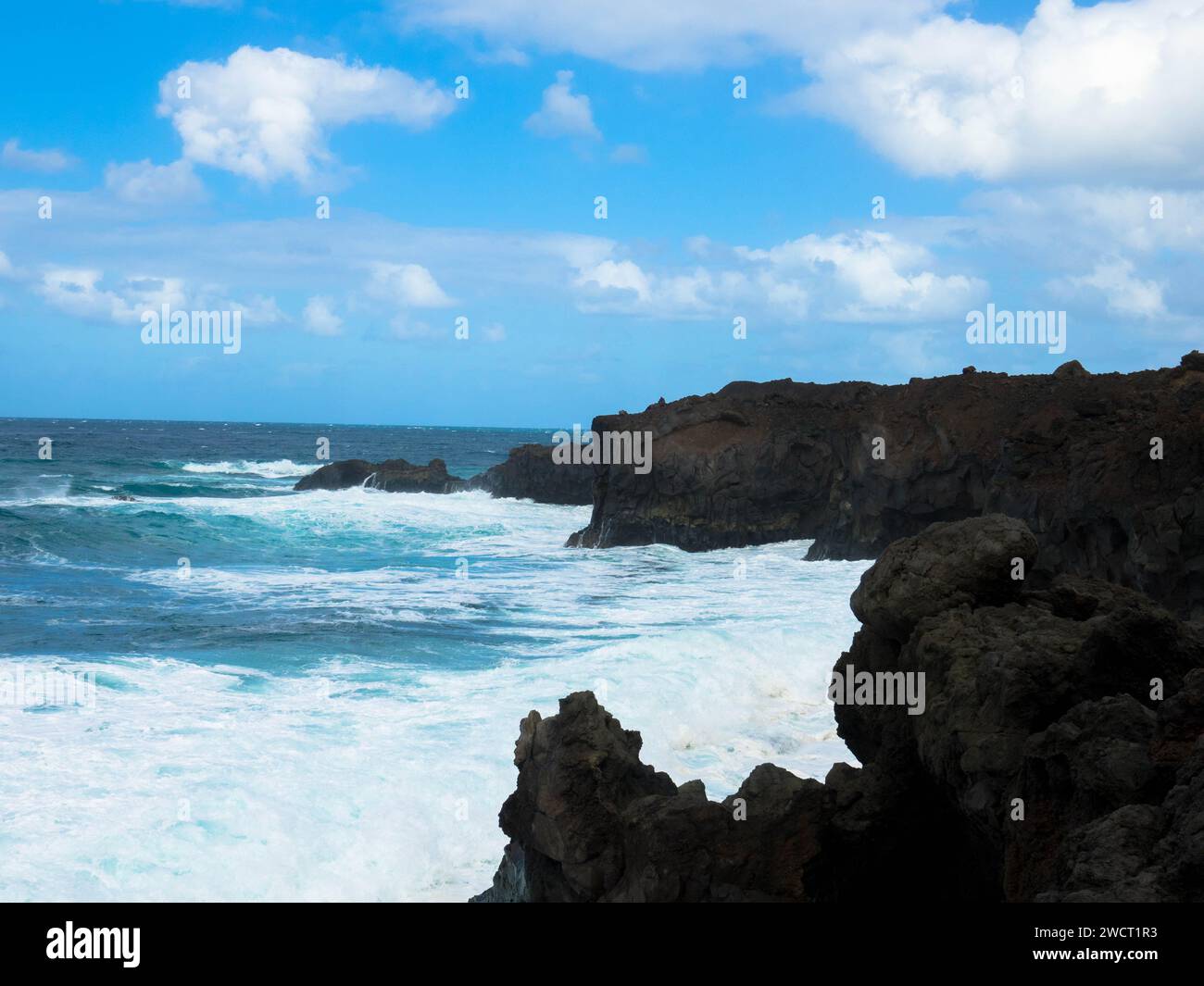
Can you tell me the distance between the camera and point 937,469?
89.5ft

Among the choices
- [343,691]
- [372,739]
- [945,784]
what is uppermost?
[945,784]

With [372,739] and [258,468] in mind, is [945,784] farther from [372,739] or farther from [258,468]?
[258,468]

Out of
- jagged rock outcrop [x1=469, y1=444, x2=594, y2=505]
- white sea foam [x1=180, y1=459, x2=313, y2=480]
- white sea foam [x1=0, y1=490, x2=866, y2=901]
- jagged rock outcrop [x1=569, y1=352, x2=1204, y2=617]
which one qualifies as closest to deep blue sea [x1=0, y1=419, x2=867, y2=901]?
white sea foam [x1=0, y1=490, x2=866, y2=901]

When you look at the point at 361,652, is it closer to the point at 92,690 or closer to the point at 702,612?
the point at 92,690

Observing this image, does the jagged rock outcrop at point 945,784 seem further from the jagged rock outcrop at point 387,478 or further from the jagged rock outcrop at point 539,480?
the jagged rock outcrop at point 387,478

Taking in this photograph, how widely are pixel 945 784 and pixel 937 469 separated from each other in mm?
22014

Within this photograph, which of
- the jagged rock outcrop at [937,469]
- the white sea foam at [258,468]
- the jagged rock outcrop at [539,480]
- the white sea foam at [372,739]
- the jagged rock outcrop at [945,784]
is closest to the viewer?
the jagged rock outcrop at [945,784]

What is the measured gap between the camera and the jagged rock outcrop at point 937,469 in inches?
677

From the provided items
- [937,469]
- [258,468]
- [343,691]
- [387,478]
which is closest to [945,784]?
[343,691]

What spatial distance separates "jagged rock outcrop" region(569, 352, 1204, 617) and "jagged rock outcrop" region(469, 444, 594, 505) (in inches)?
488

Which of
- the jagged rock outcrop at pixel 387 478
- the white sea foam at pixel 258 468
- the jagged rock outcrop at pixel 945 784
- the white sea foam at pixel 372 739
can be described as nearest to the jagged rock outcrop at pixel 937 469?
the white sea foam at pixel 372 739

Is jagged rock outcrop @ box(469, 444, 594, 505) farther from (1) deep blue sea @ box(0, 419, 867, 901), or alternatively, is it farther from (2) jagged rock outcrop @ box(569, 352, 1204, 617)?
(1) deep blue sea @ box(0, 419, 867, 901)

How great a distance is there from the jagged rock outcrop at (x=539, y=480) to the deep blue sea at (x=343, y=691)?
651 inches

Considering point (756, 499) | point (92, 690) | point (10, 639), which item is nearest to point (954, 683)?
point (92, 690)
